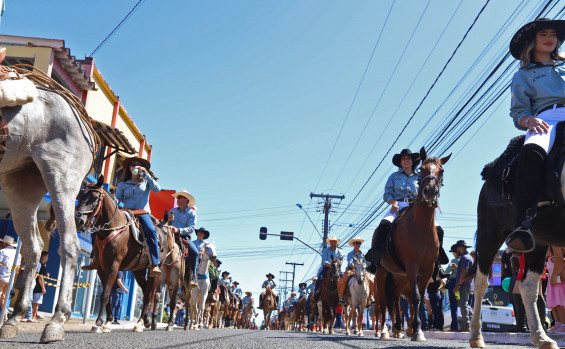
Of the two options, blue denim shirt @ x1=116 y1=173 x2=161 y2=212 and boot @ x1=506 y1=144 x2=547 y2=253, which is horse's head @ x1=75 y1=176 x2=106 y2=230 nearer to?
blue denim shirt @ x1=116 y1=173 x2=161 y2=212

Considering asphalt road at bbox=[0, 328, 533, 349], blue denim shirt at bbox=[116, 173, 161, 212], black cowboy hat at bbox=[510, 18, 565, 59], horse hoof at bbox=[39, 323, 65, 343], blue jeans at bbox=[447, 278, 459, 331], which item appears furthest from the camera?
blue jeans at bbox=[447, 278, 459, 331]

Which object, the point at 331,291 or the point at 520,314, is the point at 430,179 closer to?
the point at 520,314

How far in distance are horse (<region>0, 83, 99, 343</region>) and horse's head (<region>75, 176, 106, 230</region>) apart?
2599mm

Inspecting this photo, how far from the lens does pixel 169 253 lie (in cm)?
1126

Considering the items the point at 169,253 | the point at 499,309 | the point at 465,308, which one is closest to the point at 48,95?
the point at 169,253

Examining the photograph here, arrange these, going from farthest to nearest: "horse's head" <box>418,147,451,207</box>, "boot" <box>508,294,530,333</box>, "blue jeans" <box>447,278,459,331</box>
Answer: "blue jeans" <box>447,278,459,331</box> → "boot" <box>508,294,530,333</box> → "horse's head" <box>418,147,451,207</box>

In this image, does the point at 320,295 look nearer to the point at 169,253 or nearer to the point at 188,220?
the point at 188,220

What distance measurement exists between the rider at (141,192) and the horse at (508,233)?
5.94 metres

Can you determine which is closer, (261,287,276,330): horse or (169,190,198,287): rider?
(169,190,198,287): rider

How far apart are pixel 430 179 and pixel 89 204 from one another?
5328mm

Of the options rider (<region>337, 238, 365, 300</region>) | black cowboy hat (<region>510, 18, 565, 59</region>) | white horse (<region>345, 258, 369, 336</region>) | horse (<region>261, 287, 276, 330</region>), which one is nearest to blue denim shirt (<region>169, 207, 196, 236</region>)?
white horse (<region>345, 258, 369, 336</region>)

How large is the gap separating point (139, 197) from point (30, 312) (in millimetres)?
4444

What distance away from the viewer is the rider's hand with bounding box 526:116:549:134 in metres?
4.52

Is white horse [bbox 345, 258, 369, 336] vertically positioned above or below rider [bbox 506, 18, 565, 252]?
below
